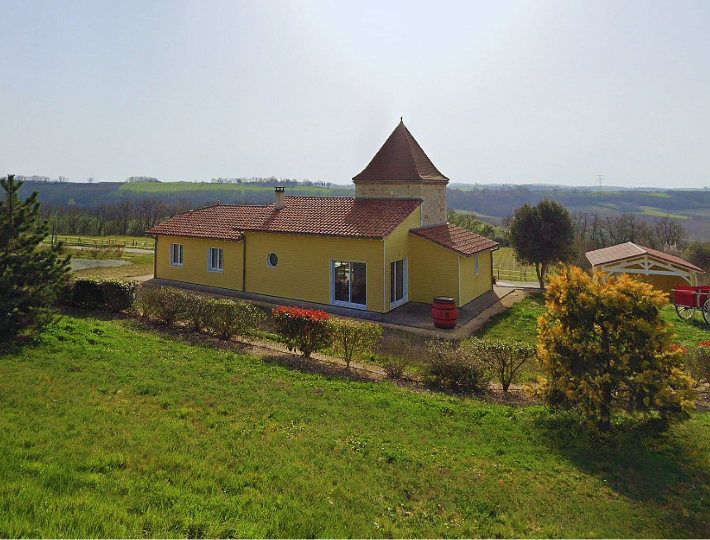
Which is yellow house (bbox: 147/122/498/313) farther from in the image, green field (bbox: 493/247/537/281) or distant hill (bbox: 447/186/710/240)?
distant hill (bbox: 447/186/710/240)

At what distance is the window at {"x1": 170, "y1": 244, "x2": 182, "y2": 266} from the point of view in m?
22.7

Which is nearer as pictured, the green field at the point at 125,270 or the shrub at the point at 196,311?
the shrub at the point at 196,311

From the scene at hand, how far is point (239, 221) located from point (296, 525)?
60.2ft

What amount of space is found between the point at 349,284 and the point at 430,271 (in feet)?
11.3

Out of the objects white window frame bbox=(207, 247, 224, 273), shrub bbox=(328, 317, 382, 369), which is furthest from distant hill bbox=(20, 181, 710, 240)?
shrub bbox=(328, 317, 382, 369)

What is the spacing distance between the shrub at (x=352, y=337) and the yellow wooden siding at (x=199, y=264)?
1005 cm

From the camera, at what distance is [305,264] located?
18.3m

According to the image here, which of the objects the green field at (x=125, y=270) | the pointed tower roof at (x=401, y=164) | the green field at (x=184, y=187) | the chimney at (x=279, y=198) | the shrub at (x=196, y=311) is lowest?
the shrub at (x=196, y=311)

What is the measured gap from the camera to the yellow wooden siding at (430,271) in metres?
17.8

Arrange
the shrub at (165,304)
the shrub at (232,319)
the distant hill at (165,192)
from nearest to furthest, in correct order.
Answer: the shrub at (232,319), the shrub at (165,304), the distant hill at (165,192)

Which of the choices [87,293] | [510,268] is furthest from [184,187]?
[87,293]

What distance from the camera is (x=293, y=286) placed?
18.7 meters

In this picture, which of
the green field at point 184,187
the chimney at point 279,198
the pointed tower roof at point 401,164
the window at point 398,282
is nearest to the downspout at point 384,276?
the window at point 398,282

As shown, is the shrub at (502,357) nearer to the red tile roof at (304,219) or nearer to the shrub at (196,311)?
Result: the red tile roof at (304,219)
